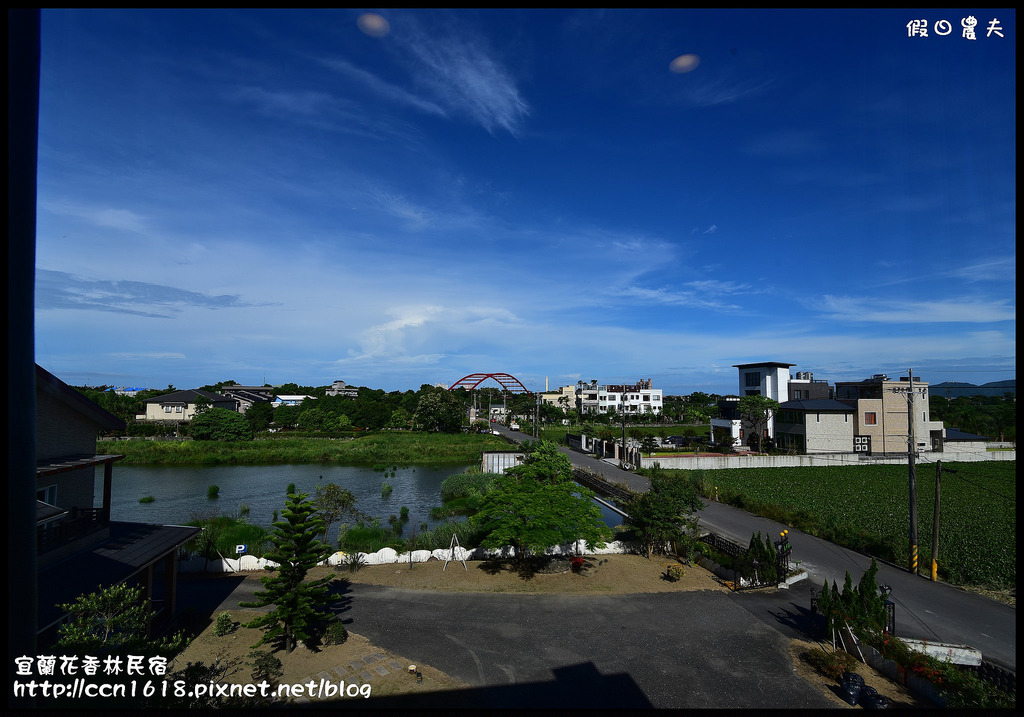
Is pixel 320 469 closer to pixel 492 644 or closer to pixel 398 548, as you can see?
pixel 398 548

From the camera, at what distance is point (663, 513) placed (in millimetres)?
12297

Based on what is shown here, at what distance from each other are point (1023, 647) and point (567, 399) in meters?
91.9

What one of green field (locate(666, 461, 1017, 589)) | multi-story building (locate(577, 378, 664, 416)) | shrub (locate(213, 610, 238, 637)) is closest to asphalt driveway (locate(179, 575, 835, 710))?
shrub (locate(213, 610, 238, 637))

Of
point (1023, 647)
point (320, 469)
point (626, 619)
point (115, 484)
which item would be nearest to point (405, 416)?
point (320, 469)

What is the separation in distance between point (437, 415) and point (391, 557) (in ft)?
122

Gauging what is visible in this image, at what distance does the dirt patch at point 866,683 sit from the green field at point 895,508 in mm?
5317

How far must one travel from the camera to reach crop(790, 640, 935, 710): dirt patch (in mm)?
5897

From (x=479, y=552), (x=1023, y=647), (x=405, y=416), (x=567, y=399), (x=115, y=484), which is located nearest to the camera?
(x=1023, y=647)

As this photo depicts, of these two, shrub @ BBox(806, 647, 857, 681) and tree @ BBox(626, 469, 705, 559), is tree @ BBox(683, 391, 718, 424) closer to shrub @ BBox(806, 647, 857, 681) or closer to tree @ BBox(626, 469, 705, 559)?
tree @ BBox(626, 469, 705, 559)

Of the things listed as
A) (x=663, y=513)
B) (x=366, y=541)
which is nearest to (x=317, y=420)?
(x=366, y=541)

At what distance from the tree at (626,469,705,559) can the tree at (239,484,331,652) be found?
8.18 metres

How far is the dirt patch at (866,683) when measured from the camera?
5897 mm

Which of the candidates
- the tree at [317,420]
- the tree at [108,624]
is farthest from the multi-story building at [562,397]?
the tree at [108,624]

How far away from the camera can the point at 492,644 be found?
24.1 feet
